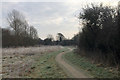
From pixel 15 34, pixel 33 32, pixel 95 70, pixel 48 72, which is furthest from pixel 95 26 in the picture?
pixel 33 32

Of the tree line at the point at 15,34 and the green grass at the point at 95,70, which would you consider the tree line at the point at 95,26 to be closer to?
the green grass at the point at 95,70

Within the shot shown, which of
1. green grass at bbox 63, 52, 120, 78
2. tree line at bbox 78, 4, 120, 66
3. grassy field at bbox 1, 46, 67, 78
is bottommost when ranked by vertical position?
grassy field at bbox 1, 46, 67, 78

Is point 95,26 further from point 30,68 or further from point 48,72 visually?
point 48,72

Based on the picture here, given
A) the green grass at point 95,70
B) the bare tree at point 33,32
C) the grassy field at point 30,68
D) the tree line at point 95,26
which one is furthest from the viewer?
the bare tree at point 33,32

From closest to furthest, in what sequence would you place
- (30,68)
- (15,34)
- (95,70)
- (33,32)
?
1. (95,70)
2. (30,68)
3. (15,34)
4. (33,32)

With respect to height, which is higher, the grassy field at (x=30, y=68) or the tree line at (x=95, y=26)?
the tree line at (x=95, y=26)

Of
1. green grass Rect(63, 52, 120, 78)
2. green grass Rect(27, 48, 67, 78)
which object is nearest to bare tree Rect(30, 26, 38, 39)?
green grass Rect(27, 48, 67, 78)

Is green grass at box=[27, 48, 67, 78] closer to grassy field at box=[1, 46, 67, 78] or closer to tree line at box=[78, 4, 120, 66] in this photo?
grassy field at box=[1, 46, 67, 78]

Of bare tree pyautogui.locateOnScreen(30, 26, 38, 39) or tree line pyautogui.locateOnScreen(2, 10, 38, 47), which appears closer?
tree line pyautogui.locateOnScreen(2, 10, 38, 47)

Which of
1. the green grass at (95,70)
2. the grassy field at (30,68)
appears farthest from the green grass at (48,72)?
the green grass at (95,70)

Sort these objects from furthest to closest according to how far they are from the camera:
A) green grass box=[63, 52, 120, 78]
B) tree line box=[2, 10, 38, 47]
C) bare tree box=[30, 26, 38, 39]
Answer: bare tree box=[30, 26, 38, 39] → tree line box=[2, 10, 38, 47] → green grass box=[63, 52, 120, 78]

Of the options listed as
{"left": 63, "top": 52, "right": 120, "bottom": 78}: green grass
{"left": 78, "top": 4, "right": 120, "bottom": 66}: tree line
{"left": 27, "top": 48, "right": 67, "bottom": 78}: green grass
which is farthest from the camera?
{"left": 78, "top": 4, "right": 120, "bottom": 66}: tree line

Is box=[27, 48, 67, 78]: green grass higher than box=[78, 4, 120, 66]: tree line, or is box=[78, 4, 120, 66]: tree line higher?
box=[78, 4, 120, 66]: tree line

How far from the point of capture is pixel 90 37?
69.9 ft
